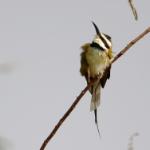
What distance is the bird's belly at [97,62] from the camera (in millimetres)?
4024

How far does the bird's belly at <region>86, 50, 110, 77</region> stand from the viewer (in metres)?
4.02

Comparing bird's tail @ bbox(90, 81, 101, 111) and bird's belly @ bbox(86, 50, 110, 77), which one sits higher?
bird's tail @ bbox(90, 81, 101, 111)

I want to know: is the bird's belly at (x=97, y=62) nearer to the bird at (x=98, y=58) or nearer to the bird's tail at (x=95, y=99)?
the bird at (x=98, y=58)

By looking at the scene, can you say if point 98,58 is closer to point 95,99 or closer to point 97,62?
point 97,62

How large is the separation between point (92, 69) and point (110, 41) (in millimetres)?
318

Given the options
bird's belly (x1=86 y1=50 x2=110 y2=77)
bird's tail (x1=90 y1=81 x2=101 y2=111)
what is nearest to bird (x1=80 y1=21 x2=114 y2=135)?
bird's belly (x1=86 y1=50 x2=110 y2=77)

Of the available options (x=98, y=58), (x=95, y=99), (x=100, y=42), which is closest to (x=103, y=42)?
(x=100, y=42)

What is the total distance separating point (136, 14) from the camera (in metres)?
1.40

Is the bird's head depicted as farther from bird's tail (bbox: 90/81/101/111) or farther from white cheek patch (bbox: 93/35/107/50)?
bird's tail (bbox: 90/81/101/111)

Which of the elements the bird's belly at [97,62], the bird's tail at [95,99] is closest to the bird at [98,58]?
the bird's belly at [97,62]

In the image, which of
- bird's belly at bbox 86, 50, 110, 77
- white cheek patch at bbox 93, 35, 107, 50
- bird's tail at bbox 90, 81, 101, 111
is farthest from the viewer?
white cheek patch at bbox 93, 35, 107, 50

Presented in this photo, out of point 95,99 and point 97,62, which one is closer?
point 95,99

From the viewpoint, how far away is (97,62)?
412 cm

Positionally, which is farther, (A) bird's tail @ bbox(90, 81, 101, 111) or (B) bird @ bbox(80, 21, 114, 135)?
(B) bird @ bbox(80, 21, 114, 135)
